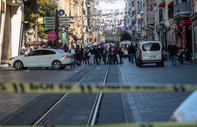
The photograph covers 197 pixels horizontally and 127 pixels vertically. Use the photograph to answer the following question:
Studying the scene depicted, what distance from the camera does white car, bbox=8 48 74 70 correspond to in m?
24.6

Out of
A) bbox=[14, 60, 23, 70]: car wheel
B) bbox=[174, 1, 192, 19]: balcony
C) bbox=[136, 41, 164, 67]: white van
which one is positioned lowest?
bbox=[14, 60, 23, 70]: car wheel

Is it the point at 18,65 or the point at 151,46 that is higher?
the point at 151,46

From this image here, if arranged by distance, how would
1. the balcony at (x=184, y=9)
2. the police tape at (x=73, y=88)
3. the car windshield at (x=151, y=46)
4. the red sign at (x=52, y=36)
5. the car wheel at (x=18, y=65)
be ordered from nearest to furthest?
the police tape at (x=73, y=88), the car windshield at (x=151, y=46), the car wheel at (x=18, y=65), the red sign at (x=52, y=36), the balcony at (x=184, y=9)

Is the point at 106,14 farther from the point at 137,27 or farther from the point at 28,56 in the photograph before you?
the point at 137,27

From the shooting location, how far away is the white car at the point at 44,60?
2464cm

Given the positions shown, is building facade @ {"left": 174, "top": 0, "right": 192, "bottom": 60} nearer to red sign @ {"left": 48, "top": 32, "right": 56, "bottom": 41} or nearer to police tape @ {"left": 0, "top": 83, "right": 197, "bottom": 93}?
red sign @ {"left": 48, "top": 32, "right": 56, "bottom": 41}

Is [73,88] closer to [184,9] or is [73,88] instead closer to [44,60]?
[44,60]

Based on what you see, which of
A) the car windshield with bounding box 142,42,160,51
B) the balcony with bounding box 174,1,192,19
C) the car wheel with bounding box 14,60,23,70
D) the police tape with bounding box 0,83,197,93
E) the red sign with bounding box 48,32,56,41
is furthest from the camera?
the balcony with bounding box 174,1,192,19

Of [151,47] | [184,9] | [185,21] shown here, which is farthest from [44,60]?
[185,21]

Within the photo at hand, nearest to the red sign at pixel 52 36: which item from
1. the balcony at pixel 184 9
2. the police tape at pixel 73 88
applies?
the balcony at pixel 184 9

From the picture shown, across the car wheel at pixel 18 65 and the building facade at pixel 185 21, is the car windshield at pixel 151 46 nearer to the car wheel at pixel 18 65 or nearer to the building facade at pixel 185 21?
the car wheel at pixel 18 65

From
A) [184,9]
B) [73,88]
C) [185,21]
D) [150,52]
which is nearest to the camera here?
[73,88]

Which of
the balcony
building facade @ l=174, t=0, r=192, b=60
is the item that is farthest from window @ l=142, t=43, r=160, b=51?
the balcony

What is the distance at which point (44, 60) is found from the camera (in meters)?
24.7
